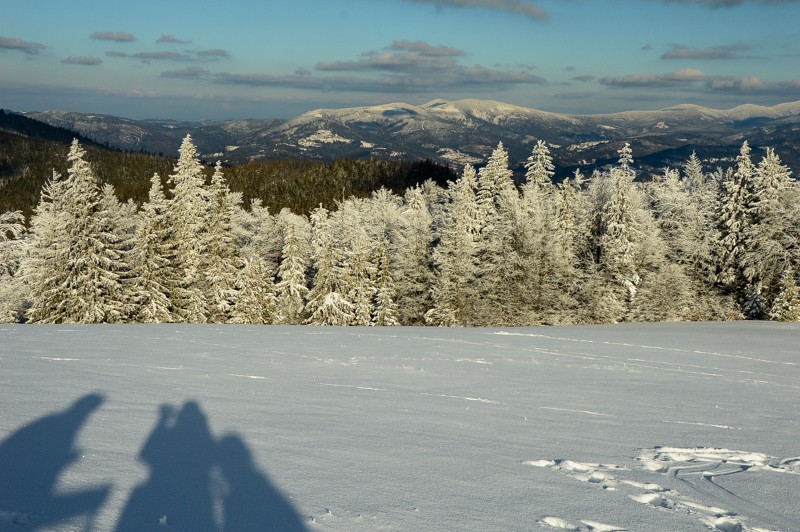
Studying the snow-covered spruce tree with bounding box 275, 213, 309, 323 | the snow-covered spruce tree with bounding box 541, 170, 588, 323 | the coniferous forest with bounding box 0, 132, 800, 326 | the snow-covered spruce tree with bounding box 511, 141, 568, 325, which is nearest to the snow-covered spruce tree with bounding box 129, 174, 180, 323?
the coniferous forest with bounding box 0, 132, 800, 326

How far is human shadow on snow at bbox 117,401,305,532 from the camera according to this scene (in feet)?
15.1

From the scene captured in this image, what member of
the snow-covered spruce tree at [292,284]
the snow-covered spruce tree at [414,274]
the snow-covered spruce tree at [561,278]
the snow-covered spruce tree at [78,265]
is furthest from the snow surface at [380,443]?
the snow-covered spruce tree at [292,284]

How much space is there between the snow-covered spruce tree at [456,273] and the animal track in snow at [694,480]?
123 feet

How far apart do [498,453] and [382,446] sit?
134 cm

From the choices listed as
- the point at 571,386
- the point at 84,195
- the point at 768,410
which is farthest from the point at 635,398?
the point at 84,195

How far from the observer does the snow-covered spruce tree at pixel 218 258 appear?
41.5m

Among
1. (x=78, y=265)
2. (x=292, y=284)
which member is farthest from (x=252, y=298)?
(x=78, y=265)

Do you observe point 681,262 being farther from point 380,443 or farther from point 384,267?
point 380,443

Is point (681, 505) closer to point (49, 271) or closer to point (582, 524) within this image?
point (582, 524)

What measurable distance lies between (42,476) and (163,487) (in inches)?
41.8

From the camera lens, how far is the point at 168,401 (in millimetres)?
8539

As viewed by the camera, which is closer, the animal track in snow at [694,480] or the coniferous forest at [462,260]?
the animal track in snow at [694,480]

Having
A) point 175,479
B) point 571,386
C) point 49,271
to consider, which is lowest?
point 49,271

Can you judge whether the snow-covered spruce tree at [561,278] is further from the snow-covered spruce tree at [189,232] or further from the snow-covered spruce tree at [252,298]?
the snow-covered spruce tree at [189,232]
